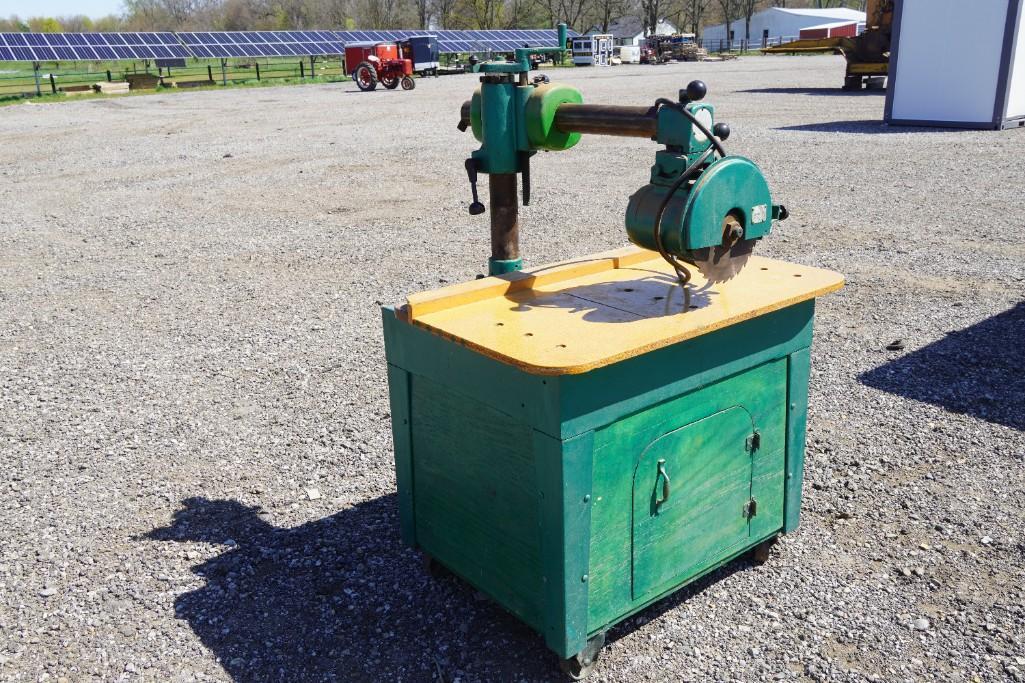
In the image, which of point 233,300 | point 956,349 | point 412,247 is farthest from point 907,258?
point 233,300

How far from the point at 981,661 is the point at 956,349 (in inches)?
101

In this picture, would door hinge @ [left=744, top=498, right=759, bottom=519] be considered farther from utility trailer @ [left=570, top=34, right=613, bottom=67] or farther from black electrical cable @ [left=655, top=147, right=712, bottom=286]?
utility trailer @ [left=570, top=34, right=613, bottom=67]

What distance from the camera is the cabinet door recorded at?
237 centimetres

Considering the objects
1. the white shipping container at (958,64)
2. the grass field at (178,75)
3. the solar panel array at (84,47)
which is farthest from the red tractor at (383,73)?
the white shipping container at (958,64)

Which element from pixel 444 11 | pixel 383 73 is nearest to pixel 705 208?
pixel 383 73

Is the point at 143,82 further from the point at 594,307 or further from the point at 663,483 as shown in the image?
the point at 663,483

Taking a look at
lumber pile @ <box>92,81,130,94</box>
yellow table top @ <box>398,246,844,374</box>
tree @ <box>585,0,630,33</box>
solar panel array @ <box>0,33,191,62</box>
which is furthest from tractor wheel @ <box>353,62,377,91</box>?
tree @ <box>585,0,630,33</box>

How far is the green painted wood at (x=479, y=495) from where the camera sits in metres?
2.31

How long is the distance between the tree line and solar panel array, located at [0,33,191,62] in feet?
91.5

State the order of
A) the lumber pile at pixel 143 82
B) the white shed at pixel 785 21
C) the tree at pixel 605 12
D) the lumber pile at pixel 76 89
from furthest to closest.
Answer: the tree at pixel 605 12 → the white shed at pixel 785 21 → the lumber pile at pixel 143 82 → the lumber pile at pixel 76 89

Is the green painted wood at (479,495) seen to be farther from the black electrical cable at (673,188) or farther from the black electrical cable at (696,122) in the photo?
the black electrical cable at (696,122)

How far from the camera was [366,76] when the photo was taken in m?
24.0

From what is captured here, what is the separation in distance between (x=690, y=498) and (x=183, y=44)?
101 feet

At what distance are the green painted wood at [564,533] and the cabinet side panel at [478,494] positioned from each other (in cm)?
4
